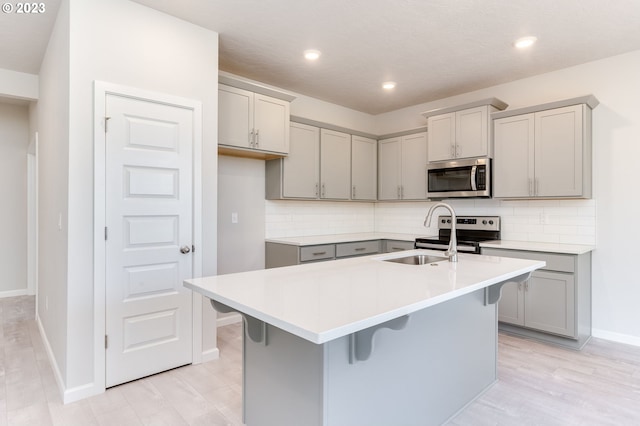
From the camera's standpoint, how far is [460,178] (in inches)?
156

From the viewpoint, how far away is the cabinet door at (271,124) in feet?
11.7

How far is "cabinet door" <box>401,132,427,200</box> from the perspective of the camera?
14.7 feet

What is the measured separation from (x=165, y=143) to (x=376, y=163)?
304 centimetres

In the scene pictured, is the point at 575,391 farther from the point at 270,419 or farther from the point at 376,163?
the point at 376,163

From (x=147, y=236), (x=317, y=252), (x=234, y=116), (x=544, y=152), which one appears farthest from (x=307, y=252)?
(x=544, y=152)

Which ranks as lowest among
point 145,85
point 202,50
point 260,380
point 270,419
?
point 270,419

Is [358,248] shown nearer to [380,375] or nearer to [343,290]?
[380,375]

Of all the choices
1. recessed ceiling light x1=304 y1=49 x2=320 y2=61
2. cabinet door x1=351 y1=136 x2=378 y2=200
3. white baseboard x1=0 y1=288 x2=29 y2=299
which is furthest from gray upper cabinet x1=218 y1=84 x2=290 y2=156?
white baseboard x1=0 y1=288 x2=29 y2=299

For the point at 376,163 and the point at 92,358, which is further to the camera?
the point at 376,163

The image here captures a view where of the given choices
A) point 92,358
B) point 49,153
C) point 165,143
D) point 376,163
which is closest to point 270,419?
point 92,358

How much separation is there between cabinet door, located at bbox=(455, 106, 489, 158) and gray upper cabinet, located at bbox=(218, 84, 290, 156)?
1876mm

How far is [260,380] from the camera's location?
1.80 m

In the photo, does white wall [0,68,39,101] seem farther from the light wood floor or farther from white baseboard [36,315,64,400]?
the light wood floor

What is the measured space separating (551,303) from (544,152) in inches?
54.8
